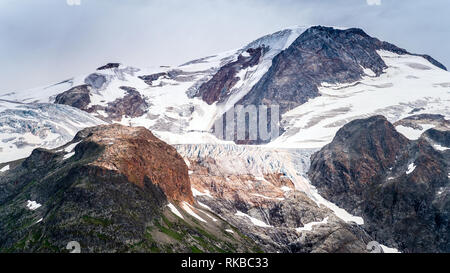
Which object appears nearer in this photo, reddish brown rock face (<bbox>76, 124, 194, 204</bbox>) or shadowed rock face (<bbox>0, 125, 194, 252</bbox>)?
shadowed rock face (<bbox>0, 125, 194, 252</bbox>)

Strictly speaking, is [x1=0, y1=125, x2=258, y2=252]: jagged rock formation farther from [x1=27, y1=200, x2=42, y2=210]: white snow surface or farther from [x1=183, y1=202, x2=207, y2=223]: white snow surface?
[x1=183, y1=202, x2=207, y2=223]: white snow surface

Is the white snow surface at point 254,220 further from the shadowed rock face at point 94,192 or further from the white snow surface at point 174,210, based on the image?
the white snow surface at point 174,210

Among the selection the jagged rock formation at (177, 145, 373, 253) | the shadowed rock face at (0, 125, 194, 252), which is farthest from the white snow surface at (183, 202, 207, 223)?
the jagged rock formation at (177, 145, 373, 253)

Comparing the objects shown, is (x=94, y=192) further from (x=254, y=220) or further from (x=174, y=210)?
(x=254, y=220)

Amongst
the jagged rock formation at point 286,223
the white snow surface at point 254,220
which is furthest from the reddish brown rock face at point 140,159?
the white snow surface at point 254,220

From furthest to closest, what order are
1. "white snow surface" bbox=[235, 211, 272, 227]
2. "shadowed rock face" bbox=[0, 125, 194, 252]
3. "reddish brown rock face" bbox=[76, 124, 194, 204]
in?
"white snow surface" bbox=[235, 211, 272, 227], "reddish brown rock face" bbox=[76, 124, 194, 204], "shadowed rock face" bbox=[0, 125, 194, 252]

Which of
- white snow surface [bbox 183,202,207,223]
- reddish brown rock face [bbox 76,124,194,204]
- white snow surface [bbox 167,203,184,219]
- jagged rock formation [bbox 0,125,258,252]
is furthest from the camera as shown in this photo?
white snow surface [bbox 183,202,207,223]

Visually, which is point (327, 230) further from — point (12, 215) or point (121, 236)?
point (12, 215)

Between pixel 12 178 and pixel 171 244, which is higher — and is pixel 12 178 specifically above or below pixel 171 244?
above
